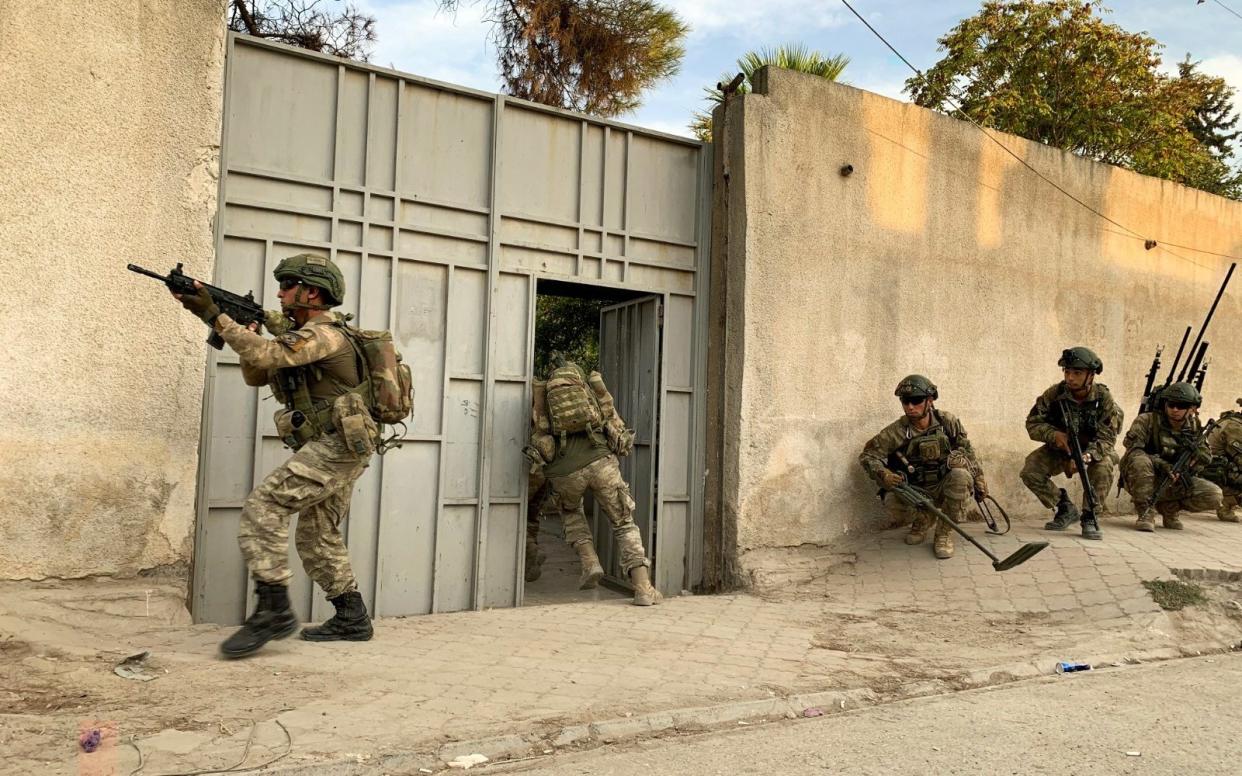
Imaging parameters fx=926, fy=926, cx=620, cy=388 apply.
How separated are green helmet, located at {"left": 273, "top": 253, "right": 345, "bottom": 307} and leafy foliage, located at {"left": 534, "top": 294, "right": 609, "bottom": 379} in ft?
24.4

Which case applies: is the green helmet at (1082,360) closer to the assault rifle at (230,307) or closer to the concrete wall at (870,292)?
the concrete wall at (870,292)

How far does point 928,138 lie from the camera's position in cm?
790

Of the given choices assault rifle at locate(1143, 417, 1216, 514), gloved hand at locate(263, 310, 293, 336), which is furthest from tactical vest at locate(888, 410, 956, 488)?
gloved hand at locate(263, 310, 293, 336)

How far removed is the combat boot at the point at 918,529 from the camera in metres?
7.10

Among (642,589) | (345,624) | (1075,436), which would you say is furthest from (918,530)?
(345,624)

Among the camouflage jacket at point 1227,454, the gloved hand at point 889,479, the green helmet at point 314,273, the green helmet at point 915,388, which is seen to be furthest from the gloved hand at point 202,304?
the camouflage jacket at point 1227,454

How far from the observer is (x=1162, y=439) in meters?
8.28

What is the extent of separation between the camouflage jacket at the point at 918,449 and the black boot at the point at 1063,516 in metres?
1.00

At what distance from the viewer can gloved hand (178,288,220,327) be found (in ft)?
13.3

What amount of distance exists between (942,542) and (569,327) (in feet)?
21.5

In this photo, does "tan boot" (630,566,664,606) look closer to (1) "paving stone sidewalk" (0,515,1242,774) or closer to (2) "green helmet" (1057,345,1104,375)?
(1) "paving stone sidewalk" (0,515,1242,774)

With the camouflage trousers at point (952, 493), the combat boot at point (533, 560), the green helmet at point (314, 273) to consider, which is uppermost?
the green helmet at point (314, 273)

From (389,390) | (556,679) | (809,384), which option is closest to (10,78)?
(389,390)

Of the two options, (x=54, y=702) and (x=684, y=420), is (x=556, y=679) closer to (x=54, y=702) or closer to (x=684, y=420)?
(x=54, y=702)
